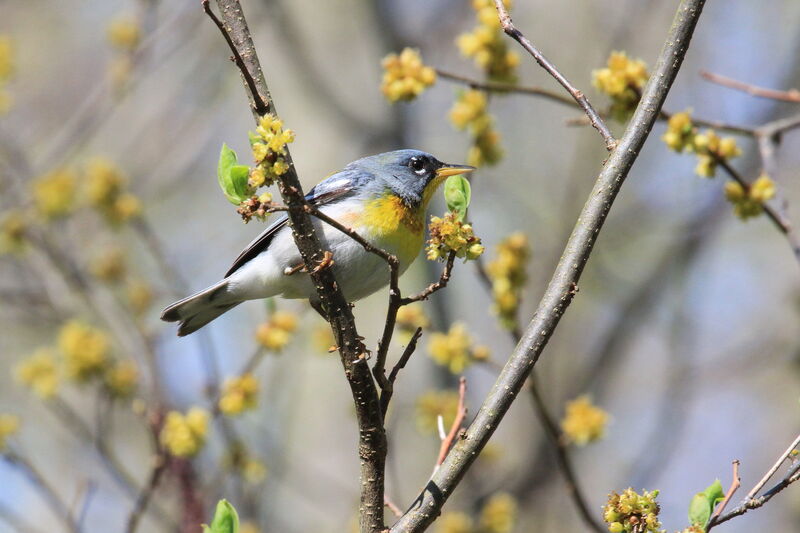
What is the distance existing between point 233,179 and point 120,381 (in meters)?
2.59

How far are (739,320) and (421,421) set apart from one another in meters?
5.24

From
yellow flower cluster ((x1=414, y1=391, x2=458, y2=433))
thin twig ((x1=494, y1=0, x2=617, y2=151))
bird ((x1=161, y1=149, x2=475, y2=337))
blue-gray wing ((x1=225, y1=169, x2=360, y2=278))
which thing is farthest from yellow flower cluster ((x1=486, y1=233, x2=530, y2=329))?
thin twig ((x1=494, y1=0, x2=617, y2=151))

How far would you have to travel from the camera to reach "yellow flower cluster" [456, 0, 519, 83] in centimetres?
350

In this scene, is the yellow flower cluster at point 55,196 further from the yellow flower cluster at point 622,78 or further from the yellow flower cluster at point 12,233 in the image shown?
the yellow flower cluster at point 622,78

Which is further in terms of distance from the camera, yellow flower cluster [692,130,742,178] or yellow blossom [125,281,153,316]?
yellow blossom [125,281,153,316]

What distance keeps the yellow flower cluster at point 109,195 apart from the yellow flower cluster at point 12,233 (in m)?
0.43

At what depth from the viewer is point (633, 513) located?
1.99 meters

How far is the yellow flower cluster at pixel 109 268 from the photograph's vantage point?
4965 millimetres

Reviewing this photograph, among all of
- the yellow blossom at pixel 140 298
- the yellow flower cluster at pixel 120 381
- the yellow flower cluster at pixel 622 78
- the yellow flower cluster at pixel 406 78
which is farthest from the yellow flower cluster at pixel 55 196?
the yellow flower cluster at pixel 622 78

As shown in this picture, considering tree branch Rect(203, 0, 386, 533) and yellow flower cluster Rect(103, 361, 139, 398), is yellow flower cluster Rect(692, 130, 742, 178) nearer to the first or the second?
tree branch Rect(203, 0, 386, 533)

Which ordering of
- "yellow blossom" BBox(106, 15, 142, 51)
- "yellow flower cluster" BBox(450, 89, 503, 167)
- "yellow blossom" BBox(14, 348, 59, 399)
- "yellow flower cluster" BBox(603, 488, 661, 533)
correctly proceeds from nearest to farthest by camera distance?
"yellow flower cluster" BBox(603, 488, 661, 533), "yellow flower cluster" BBox(450, 89, 503, 167), "yellow blossom" BBox(14, 348, 59, 399), "yellow blossom" BBox(106, 15, 142, 51)

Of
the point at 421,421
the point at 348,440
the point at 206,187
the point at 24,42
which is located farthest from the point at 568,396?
the point at 24,42

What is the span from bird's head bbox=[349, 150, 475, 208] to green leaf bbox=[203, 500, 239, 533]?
1864 millimetres

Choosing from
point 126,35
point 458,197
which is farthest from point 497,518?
point 126,35
